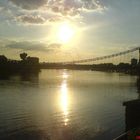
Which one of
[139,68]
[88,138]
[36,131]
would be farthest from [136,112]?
[139,68]

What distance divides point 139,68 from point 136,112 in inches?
3243

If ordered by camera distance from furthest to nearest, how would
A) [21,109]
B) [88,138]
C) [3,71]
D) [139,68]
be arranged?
[3,71] → [139,68] → [21,109] → [88,138]

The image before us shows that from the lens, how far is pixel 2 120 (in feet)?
107

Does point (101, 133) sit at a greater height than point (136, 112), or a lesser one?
lesser

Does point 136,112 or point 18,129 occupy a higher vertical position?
point 136,112

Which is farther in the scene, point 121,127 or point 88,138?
point 121,127

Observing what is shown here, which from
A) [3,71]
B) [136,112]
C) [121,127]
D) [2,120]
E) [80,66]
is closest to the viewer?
[136,112]

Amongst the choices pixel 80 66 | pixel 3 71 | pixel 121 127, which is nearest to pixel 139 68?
pixel 80 66

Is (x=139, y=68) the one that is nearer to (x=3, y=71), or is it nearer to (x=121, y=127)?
(x=121, y=127)

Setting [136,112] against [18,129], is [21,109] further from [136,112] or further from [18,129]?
[136,112]

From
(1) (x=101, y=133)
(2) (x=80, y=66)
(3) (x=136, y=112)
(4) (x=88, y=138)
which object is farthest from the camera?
(2) (x=80, y=66)

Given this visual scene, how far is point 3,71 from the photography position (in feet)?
602

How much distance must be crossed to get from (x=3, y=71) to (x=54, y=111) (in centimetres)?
14720

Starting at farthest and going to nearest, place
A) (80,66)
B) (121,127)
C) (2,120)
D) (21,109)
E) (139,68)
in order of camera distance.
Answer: (80,66) < (139,68) < (21,109) < (2,120) < (121,127)
